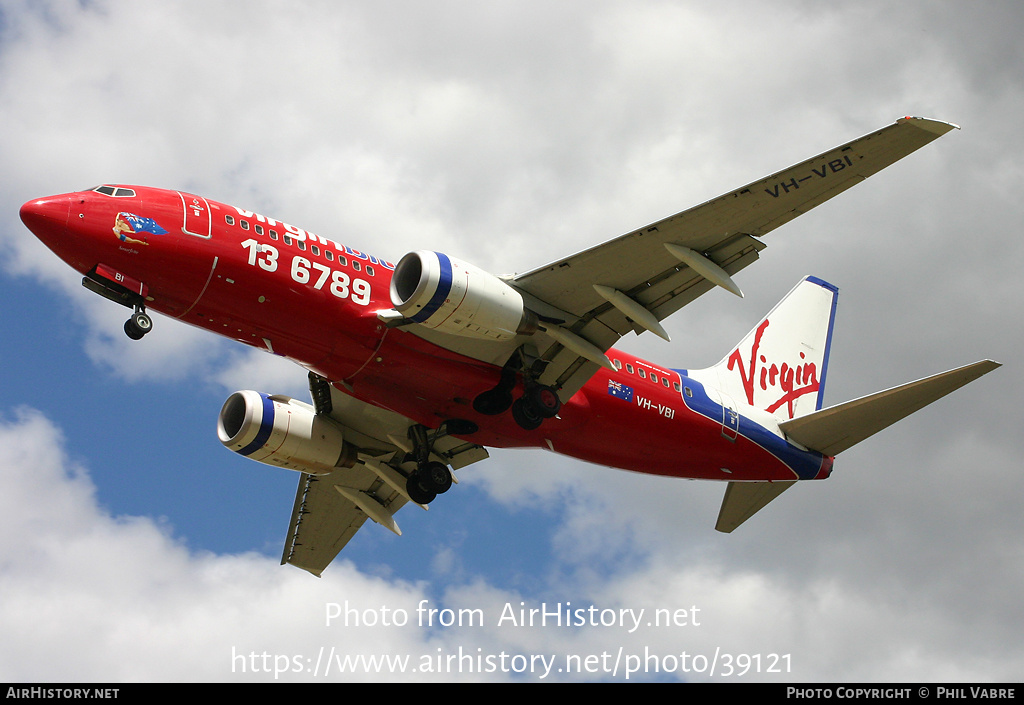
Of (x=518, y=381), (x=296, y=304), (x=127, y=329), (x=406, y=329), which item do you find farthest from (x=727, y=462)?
(x=127, y=329)

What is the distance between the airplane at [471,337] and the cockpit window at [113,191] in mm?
76

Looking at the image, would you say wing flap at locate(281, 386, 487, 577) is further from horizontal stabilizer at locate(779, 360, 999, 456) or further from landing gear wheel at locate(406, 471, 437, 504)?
horizontal stabilizer at locate(779, 360, 999, 456)

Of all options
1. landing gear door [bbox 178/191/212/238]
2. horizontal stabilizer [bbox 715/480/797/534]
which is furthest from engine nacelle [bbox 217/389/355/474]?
horizontal stabilizer [bbox 715/480/797/534]

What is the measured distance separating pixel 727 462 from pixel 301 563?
15.1 meters

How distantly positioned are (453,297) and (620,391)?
6976 millimetres

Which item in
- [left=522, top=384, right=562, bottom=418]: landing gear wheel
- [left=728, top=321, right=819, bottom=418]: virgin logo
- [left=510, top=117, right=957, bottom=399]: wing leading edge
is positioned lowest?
[left=522, top=384, right=562, bottom=418]: landing gear wheel

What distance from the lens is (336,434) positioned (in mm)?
30281

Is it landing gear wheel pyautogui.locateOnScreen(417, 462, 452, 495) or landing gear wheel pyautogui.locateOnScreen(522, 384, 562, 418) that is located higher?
landing gear wheel pyautogui.locateOnScreen(522, 384, 562, 418)

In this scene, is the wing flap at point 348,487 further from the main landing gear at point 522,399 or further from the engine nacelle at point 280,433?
the main landing gear at point 522,399

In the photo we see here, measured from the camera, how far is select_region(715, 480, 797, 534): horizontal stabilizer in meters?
32.0

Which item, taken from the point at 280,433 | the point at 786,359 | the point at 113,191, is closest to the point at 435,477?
the point at 280,433

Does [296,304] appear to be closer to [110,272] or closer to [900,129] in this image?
[110,272]

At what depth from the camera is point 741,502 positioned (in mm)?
32281

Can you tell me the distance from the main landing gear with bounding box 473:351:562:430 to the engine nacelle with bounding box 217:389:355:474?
599 centimetres
